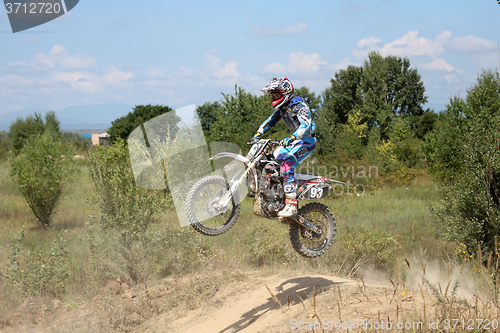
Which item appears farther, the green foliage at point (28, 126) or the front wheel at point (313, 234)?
the green foliage at point (28, 126)

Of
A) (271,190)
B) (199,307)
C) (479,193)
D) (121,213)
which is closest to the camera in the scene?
(271,190)

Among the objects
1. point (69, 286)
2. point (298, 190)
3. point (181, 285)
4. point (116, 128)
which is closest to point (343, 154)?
point (181, 285)

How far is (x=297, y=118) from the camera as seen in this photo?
24.6ft

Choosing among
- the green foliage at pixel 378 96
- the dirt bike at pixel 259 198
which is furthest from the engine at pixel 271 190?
the green foliage at pixel 378 96

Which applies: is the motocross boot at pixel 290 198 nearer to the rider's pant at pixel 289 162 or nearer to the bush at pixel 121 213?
the rider's pant at pixel 289 162

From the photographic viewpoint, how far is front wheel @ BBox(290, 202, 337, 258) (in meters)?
8.20

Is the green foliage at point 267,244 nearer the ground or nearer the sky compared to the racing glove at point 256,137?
nearer the ground

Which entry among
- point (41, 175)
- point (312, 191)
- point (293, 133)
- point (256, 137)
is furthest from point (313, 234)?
point (41, 175)

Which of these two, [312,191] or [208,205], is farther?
[312,191]

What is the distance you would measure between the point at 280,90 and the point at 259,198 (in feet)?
6.81

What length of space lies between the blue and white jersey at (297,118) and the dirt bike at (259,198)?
18.8 inches

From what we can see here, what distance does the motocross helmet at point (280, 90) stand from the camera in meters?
7.35

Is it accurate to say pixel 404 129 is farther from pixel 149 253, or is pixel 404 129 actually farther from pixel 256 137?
pixel 256 137

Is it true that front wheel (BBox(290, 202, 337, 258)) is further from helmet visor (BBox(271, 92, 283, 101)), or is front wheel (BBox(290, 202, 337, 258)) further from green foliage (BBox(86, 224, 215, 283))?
green foliage (BBox(86, 224, 215, 283))
